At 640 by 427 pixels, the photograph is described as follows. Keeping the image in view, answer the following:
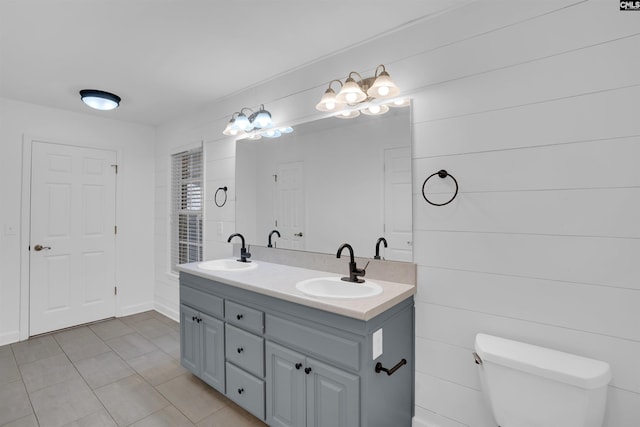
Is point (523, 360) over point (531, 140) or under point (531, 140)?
under

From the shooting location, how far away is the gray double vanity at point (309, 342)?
4.76ft

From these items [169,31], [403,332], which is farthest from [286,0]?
[403,332]

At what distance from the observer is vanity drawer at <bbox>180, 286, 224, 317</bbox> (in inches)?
83.4

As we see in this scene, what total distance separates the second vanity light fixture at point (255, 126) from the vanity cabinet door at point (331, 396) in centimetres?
172

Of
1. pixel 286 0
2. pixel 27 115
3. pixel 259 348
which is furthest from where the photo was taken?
pixel 27 115

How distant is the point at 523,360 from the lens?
1299 millimetres

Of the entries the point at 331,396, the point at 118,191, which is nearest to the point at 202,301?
the point at 331,396

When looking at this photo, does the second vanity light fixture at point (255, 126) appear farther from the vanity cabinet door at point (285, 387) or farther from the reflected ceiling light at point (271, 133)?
the vanity cabinet door at point (285, 387)

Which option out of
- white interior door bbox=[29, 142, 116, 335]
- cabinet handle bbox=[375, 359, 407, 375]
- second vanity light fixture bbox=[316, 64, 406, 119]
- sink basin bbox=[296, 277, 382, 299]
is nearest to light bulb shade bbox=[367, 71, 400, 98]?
second vanity light fixture bbox=[316, 64, 406, 119]

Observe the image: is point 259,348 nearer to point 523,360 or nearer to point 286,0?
point 523,360

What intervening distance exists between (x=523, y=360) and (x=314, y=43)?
2.10 metres

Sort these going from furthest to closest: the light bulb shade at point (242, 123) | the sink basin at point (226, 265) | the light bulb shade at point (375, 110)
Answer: the light bulb shade at point (242, 123) → the sink basin at point (226, 265) → the light bulb shade at point (375, 110)

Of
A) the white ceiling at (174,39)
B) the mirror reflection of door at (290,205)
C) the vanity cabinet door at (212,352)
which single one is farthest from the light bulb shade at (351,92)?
the vanity cabinet door at (212,352)

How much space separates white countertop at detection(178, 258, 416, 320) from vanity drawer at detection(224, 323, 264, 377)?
31 cm
